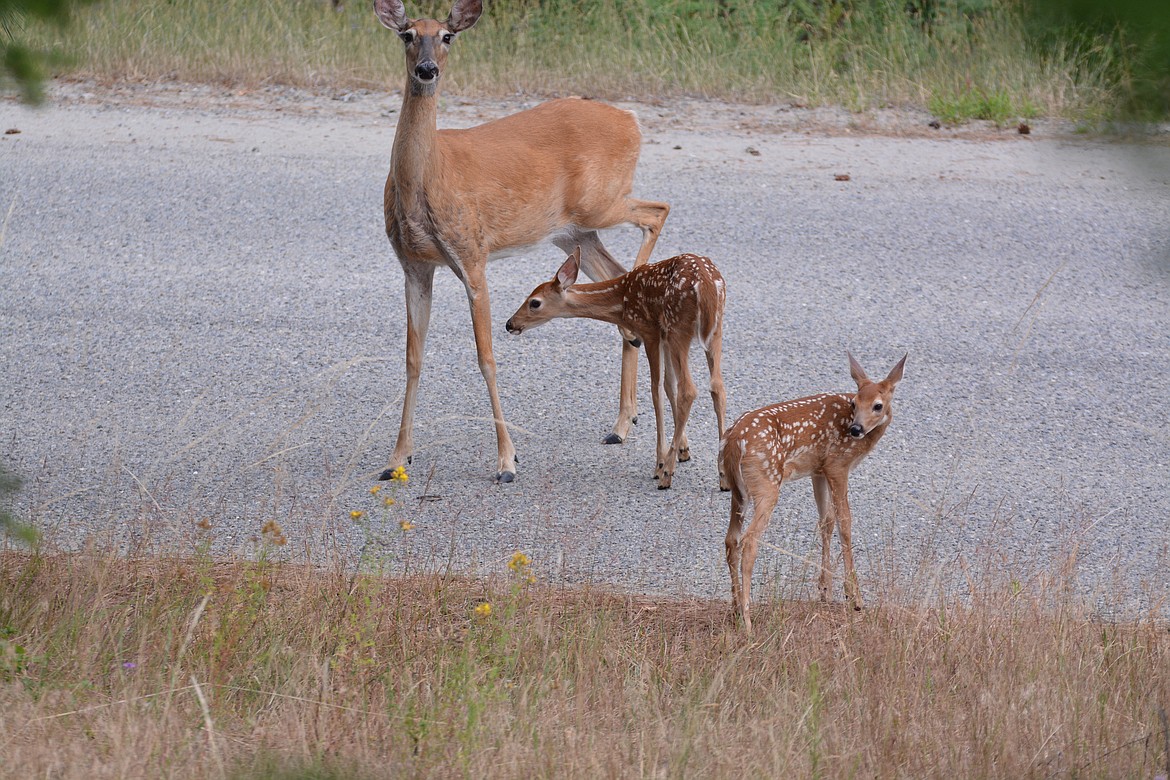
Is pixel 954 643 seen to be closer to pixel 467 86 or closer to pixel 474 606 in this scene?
pixel 474 606

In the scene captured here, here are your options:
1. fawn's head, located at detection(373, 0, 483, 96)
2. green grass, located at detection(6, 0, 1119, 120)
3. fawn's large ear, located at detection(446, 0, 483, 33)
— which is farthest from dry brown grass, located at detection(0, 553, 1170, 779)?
green grass, located at detection(6, 0, 1119, 120)

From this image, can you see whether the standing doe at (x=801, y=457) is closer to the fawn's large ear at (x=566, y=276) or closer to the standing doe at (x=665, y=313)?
the standing doe at (x=665, y=313)

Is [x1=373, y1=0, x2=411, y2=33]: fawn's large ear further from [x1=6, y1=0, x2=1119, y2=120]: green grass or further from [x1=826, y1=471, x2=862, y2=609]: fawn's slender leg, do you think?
[x1=6, y1=0, x2=1119, y2=120]: green grass

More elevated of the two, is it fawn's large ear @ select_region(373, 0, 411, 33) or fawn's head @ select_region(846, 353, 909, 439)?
fawn's large ear @ select_region(373, 0, 411, 33)

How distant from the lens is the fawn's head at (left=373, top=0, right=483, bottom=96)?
19.0 ft

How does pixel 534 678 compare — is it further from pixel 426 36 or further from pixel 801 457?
pixel 426 36

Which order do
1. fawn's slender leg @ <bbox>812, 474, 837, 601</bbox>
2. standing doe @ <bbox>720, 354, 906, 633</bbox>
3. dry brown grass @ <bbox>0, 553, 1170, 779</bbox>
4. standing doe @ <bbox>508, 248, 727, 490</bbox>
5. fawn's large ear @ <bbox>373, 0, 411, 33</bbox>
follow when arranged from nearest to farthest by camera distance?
dry brown grass @ <bbox>0, 553, 1170, 779</bbox>
standing doe @ <bbox>720, 354, 906, 633</bbox>
fawn's slender leg @ <bbox>812, 474, 837, 601</bbox>
standing doe @ <bbox>508, 248, 727, 490</bbox>
fawn's large ear @ <bbox>373, 0, 411, 33</bbox>

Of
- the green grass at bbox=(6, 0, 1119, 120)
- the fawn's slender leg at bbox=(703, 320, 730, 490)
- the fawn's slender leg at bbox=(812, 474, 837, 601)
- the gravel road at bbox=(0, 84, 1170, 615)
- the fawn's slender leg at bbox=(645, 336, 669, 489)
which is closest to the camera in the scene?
the fawn's slender leg at bbox=(812, 474, 837, 601)

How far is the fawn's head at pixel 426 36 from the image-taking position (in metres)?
5.80

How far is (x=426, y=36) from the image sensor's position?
582cm

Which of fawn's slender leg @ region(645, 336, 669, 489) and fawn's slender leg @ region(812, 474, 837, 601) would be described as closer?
fawn's slender leg @ region(812, 474, 837, 601)

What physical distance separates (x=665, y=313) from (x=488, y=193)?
1.11 m

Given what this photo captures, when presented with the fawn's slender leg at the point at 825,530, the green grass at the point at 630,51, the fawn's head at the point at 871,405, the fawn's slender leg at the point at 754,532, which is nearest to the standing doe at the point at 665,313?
the fawn's slender leg at the point at 825,530

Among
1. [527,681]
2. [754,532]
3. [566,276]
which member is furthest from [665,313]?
[527,681]
